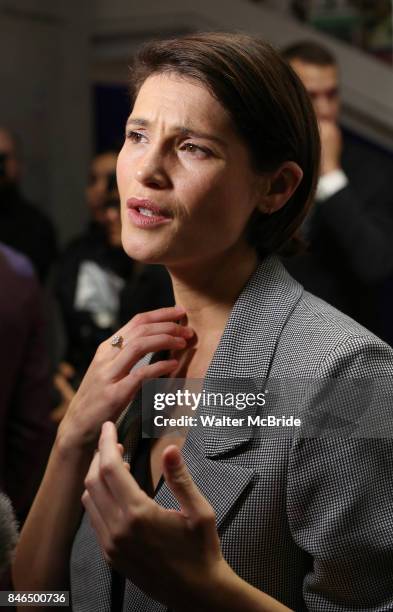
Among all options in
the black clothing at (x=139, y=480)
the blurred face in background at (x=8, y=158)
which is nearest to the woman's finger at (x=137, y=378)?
the black clothing at (x=139, y=480)

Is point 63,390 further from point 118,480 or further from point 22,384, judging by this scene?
point 118,480

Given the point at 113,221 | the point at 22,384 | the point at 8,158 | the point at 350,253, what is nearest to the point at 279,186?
the point at 22,384

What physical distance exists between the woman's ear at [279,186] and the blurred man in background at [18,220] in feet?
9.87

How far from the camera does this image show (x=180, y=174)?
4.16ft

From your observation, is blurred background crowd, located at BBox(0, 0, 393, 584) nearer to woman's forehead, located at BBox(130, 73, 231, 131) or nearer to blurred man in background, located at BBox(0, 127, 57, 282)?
blurred man in background, located at BBox(0, 127, 57, 282)

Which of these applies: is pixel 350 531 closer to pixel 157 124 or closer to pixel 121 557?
pixel 121 557

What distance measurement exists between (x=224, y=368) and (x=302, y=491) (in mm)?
214

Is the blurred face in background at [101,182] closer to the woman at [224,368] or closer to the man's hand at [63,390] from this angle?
the man's hand at [63,390]

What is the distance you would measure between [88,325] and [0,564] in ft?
7.90

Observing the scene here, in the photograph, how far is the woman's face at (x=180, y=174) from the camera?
1266mm

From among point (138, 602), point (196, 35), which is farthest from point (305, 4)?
point (138, 602)

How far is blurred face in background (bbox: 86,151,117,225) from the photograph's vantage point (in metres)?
3.64

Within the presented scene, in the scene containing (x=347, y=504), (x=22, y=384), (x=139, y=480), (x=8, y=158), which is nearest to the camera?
(x=347, y=504)

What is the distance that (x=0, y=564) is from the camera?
104cm
